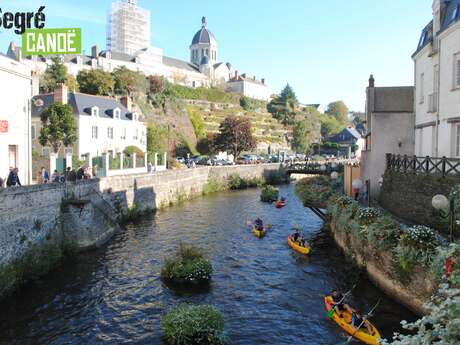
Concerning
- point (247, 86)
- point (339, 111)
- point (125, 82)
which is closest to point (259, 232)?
point (125, 82)

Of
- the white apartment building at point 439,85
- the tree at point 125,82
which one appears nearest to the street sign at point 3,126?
the white apartment building at point 439,85

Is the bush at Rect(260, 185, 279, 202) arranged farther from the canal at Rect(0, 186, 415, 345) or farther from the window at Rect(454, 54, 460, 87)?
the window at Rect(454, 54, 460, 87)

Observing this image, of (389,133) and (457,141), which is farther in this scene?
(389,133)

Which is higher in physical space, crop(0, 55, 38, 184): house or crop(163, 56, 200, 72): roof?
crop(163, 56, 200, 72): roof

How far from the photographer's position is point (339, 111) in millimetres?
166625

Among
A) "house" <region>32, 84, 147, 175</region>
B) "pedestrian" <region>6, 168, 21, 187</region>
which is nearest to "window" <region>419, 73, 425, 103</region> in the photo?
"pedestrian" <region>6, 168, 21, 187</region>

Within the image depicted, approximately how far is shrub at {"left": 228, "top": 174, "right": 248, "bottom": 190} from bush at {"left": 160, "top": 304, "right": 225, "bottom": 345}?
4304 cm

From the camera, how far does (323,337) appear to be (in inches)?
525

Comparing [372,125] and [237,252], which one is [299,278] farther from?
[372,125]

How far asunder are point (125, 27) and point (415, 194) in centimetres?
10525

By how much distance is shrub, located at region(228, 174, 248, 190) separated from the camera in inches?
2211

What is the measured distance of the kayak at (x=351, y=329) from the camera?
497 inches

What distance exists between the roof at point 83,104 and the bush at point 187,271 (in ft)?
97.6

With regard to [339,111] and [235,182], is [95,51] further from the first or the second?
[339,111]
